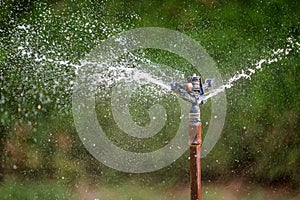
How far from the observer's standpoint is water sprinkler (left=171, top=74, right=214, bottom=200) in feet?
7.00

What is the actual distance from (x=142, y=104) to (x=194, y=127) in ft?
4.66

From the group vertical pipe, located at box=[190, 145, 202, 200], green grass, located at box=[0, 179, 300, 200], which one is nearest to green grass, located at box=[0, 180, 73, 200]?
green grass, located at box=[0, 179, 300, 200]

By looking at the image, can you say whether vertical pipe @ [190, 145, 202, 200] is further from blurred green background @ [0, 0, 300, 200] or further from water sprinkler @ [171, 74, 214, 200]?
blurred green background @ [0, 0, 300, 200]

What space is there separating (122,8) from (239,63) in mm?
849

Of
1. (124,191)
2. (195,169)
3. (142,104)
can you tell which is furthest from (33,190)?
(195,169)

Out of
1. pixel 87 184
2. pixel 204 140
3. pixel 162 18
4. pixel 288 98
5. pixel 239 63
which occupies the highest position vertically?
pixel 162 18

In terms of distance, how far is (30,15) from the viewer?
3.55 meters

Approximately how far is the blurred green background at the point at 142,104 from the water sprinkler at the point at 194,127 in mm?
1343

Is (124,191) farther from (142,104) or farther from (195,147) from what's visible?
(195,147)

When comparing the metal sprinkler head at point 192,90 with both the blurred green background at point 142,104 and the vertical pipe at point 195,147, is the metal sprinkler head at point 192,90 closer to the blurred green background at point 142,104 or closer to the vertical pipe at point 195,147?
the vertical pipe at point 195,147

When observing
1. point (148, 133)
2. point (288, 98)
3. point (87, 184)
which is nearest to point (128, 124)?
point (148, 133)

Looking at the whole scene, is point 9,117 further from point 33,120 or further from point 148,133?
point 148,133

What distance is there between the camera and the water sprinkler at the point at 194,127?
7.00ft

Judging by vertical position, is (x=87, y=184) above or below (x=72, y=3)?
below
